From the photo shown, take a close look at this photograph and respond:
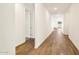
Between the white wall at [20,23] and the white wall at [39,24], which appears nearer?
the white wall at [20,23]

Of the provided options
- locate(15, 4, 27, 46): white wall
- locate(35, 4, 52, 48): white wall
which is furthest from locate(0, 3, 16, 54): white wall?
locate(35, 4, 52, 48): white wall

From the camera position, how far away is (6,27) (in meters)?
1.78

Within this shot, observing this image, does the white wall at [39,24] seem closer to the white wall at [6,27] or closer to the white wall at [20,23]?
the white wall at [20,23]

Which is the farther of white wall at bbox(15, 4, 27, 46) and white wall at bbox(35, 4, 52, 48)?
white wall at bbox(35, 4, 52, 48)

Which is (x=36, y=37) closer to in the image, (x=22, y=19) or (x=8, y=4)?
(x=22, y=19)

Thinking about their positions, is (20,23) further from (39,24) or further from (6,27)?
(39,24)

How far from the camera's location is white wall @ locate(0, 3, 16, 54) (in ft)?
5.68

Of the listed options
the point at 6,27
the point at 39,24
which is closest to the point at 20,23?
the point at 6,27

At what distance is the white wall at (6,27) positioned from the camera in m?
1.73

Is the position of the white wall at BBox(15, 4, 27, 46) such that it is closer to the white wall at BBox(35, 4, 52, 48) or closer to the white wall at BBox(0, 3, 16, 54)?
the white wall at BBox(0, 3, 16, 54)

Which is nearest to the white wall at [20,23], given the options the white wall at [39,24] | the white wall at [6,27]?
the white wall at [6,27]

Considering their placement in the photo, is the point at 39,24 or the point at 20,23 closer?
the point at 20,23
